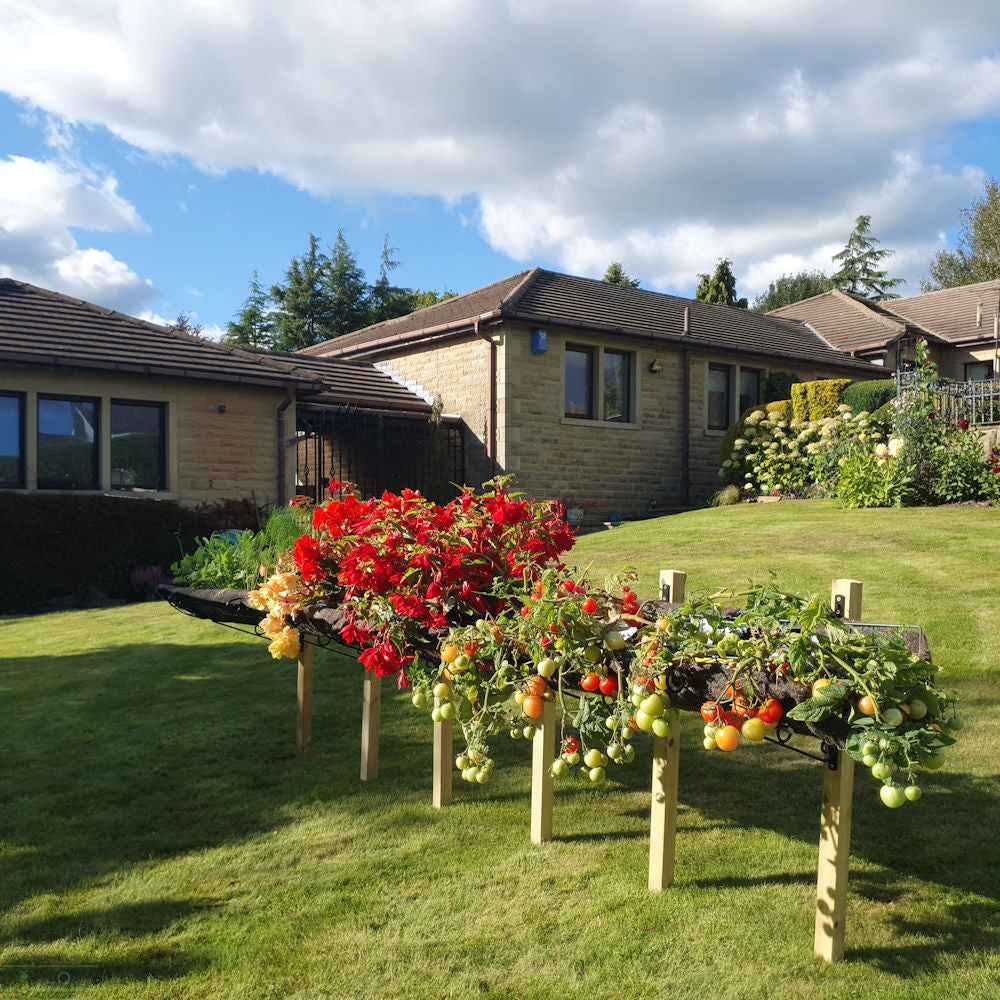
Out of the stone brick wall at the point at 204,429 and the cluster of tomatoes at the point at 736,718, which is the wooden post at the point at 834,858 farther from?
the stone brick wall at the point at 204,429

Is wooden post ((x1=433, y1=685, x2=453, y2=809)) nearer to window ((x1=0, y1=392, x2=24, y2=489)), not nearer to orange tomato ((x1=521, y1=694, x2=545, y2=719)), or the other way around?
orange tomato ((x1=521, y1=694, x2=545, y2=719))

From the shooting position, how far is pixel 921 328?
25.1 meters

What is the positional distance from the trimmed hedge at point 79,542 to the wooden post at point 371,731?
908cm

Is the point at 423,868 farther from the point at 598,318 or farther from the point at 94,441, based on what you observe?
the point at 598,318

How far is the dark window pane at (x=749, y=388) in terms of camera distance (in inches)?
805

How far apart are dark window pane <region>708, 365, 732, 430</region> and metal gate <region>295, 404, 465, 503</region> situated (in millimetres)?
6129

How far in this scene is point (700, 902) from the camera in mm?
3203

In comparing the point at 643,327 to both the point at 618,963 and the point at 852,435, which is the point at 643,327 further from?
the point at 618,963

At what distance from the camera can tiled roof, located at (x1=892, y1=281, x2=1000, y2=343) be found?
24.2 metres

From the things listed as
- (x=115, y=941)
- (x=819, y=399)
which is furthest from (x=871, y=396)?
(x=115, y=941)

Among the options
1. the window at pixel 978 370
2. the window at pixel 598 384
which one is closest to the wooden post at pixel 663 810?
the window at pixel 598 384

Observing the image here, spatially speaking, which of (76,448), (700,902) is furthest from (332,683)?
→ (76,448)

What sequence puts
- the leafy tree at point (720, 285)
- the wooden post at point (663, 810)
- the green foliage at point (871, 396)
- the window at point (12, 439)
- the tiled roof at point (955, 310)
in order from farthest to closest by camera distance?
1. the leafy tree at point (720, 285)
2. the tiled roof at point (955, 310)
3. the green foliage at point (871, 396)
4. the window at point (12, 439)
5. the wooden post at point (663, 810)

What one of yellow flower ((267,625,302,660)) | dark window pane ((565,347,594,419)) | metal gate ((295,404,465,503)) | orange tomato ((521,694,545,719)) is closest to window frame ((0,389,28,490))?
metal gate ((295,404,465,503))
